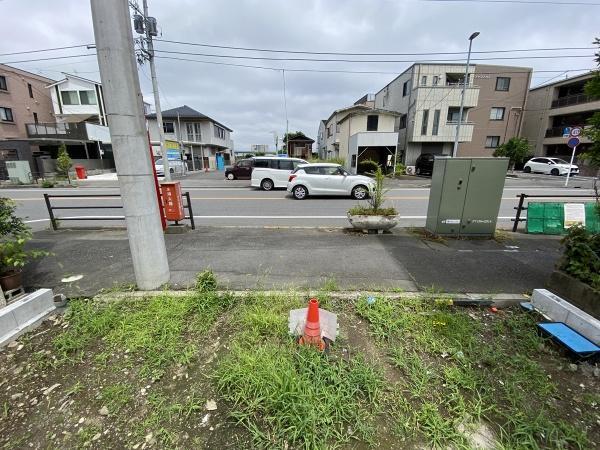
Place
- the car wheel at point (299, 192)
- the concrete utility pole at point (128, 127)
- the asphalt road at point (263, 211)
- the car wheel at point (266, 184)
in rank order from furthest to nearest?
1. the car wheel at point (266, 184)
2. the car wheel at point (299, 192)
3. the asphalt road at point (263, 211)
4. the concrete utility pole at point (128, 127)

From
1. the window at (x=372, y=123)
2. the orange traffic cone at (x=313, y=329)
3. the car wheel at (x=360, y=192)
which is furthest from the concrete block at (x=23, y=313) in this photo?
the window at (x=372, y=123)

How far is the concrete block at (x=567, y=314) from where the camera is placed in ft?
8.30

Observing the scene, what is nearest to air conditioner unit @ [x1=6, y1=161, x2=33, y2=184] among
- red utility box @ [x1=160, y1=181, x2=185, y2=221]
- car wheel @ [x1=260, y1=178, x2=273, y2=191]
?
car wheel @ [x1=260, y1=178, x2=273, y2=191]

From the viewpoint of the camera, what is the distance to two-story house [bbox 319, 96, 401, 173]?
834 inches

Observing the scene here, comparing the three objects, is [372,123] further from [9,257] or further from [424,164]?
[9,257]

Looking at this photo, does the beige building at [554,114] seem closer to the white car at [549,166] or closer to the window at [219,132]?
the white car at [549,166]

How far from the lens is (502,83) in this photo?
1089 inches

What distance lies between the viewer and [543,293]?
3055mm

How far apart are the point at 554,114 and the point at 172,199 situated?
127 ft

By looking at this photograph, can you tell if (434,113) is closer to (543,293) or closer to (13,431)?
(543,293)

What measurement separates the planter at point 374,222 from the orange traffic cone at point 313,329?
380 centimetres

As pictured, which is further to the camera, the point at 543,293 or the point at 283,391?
the point at 543,293

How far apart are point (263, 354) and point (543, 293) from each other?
A: 127 inches

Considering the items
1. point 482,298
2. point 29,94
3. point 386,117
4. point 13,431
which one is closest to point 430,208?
point 482,298
